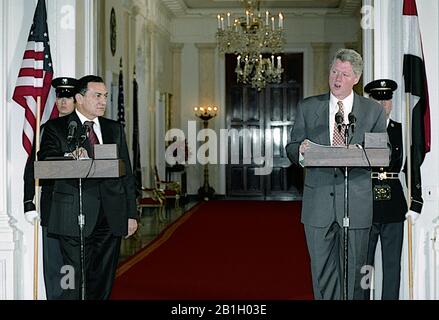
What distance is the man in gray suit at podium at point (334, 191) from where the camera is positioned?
15.9 feet

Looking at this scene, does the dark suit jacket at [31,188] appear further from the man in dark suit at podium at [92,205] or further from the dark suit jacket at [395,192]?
the dark suit jacket at [395,192]

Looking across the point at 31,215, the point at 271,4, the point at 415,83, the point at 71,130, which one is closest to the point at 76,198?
the point at 71,130

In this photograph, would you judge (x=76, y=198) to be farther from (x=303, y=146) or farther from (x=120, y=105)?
(x=120, y=105)

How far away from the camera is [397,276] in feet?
18.3

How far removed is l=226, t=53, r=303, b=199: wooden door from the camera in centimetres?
1922

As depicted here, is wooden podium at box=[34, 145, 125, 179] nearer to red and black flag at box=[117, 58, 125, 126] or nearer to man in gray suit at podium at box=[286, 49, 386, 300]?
man in gray suit at podium at box=[286, 49, 386, 300]

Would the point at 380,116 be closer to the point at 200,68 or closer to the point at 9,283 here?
the point at 9,283

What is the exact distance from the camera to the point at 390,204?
5383 mm

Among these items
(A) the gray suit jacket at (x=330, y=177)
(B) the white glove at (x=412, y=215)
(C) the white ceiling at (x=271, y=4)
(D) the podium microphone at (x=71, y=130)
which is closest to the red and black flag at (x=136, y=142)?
(C) the white ceiling at (x=271, y=4)

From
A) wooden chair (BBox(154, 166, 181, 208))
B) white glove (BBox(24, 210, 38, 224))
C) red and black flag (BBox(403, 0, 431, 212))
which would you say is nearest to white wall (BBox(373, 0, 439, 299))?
red and black flag (BBox(403, 0, 431, 212))

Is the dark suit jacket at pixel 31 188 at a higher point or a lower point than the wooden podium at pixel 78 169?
lower

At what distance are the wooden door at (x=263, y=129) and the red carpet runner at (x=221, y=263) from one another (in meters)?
5.12

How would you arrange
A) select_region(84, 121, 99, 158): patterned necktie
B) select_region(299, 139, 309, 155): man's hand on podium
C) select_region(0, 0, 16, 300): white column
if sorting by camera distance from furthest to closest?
select_region(0, 0, 16, 300): white column
select_region(84, 121, 99, 158): patterned necktie
select_region(299, 139, 309, 155): man's hand on podium
